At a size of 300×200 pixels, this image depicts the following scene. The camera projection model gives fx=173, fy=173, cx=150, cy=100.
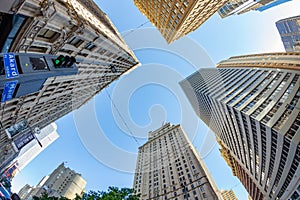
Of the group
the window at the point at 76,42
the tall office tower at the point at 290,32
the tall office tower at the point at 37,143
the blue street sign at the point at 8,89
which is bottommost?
the tall office tower at the point at 290,32

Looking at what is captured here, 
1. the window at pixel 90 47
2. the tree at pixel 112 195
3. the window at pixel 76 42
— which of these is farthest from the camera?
the window at pixel 90 47

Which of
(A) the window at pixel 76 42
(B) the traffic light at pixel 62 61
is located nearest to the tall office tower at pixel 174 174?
(A) the window at pixel 76 42

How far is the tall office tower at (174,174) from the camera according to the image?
51938mm

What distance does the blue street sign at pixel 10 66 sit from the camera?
5211mm

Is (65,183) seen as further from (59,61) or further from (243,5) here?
(243,5)

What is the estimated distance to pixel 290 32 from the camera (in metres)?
90.1

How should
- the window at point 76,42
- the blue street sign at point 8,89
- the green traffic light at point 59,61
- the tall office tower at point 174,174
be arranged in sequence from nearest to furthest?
1. the blue street sign at point 8,89
2. the green traffic light at point 59,61
3. the window at point 76,42
4. the tall office tower at point 174,174

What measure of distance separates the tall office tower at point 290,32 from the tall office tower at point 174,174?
7260cm

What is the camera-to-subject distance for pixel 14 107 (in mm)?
19281

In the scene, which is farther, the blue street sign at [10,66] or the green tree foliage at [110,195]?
the green tree foliage at [110,195]

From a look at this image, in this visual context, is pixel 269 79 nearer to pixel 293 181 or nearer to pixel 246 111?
pixel 246 111

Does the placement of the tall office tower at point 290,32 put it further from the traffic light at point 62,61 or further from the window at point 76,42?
the traffic light at point 62,61

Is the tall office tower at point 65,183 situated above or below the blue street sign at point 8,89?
below

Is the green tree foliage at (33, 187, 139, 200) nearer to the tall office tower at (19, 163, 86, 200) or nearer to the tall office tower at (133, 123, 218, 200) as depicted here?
the tall office tower at (133, 123, 218, 200)
